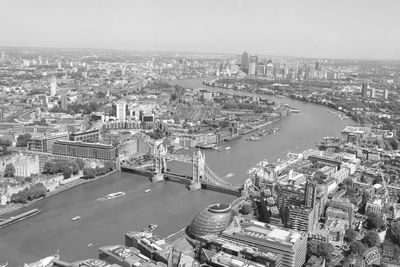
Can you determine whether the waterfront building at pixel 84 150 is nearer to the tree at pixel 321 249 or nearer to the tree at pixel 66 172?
the tree at pixel 66 172

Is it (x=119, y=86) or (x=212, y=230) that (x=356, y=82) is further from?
(x=212, y=230)

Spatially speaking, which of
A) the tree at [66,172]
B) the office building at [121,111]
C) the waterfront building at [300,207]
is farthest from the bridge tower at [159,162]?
the office building at [121,111]

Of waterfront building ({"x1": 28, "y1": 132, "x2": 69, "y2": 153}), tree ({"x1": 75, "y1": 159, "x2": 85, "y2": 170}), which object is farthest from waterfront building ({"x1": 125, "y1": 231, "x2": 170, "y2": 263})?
waterfront building ({"x1": 28, "y1": 132, "x2": 69, "y2": 153})

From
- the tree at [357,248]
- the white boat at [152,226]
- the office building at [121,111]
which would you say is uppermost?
the office building at [121,111]

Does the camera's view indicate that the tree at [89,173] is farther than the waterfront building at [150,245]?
Yes

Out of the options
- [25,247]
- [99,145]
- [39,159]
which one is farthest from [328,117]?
[25,247]

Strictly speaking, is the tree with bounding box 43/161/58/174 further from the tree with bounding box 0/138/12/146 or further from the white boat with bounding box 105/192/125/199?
the tree with bounding box 0/138/12/146

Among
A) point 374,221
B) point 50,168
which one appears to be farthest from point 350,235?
point 50,168
